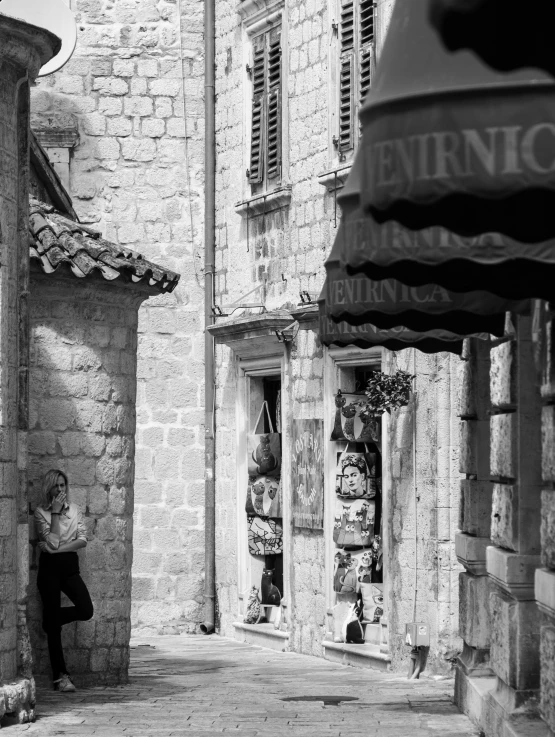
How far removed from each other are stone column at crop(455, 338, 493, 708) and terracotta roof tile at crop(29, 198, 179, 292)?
9.83ft

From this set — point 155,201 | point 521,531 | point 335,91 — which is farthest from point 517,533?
point 155,201

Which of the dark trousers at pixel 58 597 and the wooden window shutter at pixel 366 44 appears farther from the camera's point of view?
the wooden window shutter at pixel 366 44

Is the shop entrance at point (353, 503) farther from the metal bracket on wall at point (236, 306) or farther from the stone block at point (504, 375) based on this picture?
the stone block at point (504, 375)

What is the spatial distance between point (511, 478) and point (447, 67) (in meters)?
4.58

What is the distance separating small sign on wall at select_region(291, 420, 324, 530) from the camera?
16.2 metres

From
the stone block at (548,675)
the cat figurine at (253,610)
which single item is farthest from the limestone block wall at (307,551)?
the stone block at (548,675)

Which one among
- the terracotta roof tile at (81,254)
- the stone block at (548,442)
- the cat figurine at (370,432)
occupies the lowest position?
the stone block at (548,442)

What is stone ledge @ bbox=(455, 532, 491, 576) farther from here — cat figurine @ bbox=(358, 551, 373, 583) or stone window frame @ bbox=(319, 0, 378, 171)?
stone window frame @ bbox=(319, 0, 378, 171)

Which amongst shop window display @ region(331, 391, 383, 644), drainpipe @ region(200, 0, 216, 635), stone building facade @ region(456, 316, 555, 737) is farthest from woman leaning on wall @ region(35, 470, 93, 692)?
drainpipe @ region(200, 0, 216, 635)

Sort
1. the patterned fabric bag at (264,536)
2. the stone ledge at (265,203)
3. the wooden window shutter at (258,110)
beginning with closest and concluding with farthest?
the stone ledge at (265,203) < the patterned fabric bag at (264,536) < the wooden window shutter at (258,110)

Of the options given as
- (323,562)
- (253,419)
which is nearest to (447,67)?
(323,562)

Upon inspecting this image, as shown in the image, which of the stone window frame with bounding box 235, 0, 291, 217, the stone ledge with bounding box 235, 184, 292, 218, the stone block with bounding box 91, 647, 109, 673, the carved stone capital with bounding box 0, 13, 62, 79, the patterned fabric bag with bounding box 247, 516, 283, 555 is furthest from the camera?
the patterned fabric bag with bounding box 247, 516, 283, 555

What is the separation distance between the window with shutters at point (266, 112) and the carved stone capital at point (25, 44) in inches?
250

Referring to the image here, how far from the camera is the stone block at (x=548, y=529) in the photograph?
808 cm
